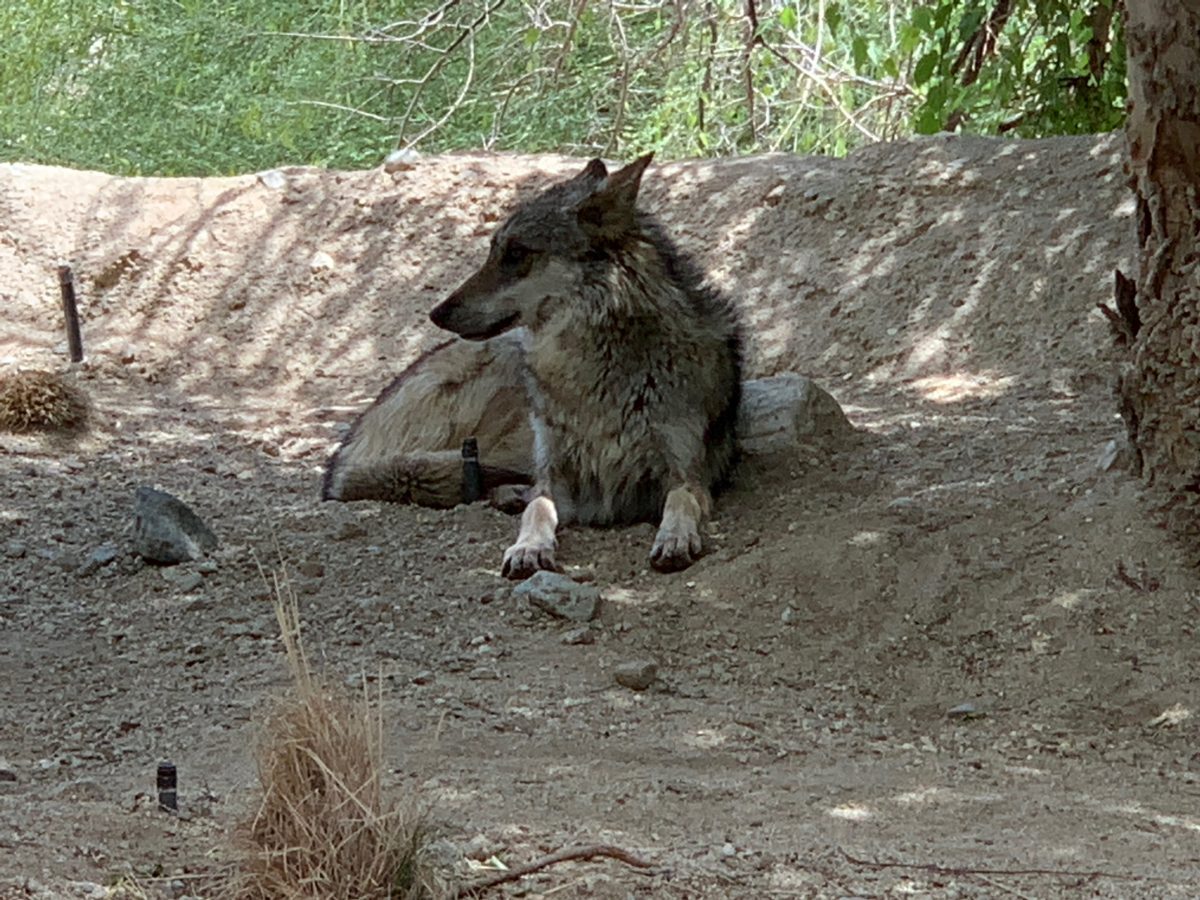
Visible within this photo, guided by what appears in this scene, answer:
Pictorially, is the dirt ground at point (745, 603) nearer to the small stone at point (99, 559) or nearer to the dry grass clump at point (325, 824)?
the small stone at point (99, 559)

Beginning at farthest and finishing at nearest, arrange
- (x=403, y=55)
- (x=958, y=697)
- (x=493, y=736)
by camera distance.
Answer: (x=403, y=55) → (x=958, y=697) → (x=493, y=736)

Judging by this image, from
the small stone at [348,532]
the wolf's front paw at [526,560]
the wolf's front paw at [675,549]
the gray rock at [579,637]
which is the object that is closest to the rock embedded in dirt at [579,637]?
the gray rock at [579,637]

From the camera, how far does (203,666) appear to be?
15.2ft

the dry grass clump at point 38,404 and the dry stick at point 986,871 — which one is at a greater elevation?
the dry grass clump at point 38,404

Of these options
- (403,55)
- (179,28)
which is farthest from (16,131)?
(403,55)

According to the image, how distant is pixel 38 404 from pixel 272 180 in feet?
11.5

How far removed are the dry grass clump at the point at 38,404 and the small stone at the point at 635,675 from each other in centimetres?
410

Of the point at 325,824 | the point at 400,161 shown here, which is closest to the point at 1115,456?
the point at 325,824

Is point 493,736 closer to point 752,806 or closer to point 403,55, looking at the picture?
point 752,806

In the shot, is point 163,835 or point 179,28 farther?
point 179,28

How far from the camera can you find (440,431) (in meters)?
6.66

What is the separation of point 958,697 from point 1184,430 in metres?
1.12

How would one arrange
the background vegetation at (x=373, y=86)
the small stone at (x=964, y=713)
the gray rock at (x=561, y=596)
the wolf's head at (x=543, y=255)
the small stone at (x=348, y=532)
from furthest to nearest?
1. the background vegetation at (x=373, y=86)
2. the wolf's head at (x=543, y=255)
3. the small stone at (x=348, y=532)
4. the gray rock at (x=561, y=596)
5. the small stone at (x=964, y=713)

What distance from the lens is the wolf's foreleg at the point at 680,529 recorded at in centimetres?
546
